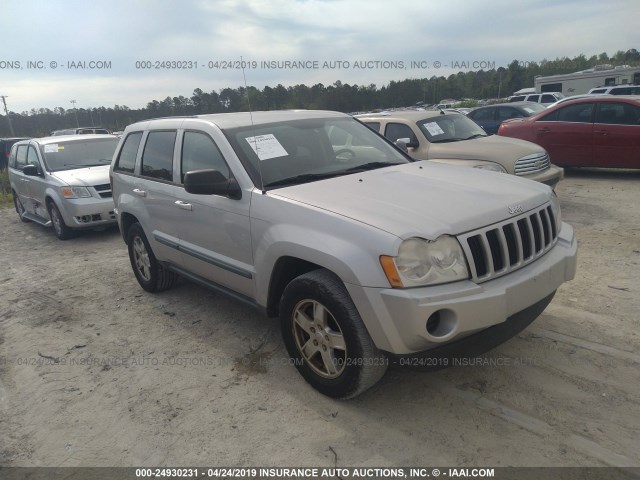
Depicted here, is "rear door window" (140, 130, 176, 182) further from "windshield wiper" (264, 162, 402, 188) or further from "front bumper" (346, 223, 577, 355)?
"front bumper" (346, 223, 577, 355)

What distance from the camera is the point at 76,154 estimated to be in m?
8.74

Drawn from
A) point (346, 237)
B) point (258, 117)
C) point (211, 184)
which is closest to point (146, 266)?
point (258, 117)

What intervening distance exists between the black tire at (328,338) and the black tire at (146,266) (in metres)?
2.20

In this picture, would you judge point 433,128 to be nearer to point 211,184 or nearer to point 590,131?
point 590,131

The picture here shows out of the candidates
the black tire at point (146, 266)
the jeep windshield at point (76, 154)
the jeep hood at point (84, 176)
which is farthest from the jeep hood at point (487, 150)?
the jeep windshield at point (76, 154)

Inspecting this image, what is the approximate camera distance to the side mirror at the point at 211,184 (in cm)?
324

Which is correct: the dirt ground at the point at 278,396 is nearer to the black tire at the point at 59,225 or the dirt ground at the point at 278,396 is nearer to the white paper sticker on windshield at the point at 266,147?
the white paper sticker on windshield at the point at 266,147

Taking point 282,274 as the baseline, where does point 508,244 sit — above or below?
above

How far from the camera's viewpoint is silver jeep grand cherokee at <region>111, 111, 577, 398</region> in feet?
8.24

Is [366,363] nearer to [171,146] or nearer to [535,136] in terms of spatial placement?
[171,146]

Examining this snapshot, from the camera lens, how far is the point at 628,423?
2623 millimetres

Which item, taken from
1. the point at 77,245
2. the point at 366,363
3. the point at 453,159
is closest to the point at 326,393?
the point at 366,363

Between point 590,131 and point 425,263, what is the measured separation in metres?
8.42

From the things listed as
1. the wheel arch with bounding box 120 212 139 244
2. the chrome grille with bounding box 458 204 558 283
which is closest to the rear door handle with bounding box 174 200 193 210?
the wheel arch with bounding box 120 212 139 244
